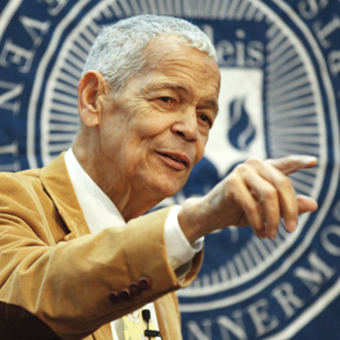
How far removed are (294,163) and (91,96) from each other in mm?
935

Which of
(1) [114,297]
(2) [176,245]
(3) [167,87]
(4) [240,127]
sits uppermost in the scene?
(3) [167,87]

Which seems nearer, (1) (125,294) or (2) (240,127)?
(1) (125,294)

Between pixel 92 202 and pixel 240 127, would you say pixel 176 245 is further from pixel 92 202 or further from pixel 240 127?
pixel 240 127

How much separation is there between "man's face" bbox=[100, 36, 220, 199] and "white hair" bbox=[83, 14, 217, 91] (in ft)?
0.08

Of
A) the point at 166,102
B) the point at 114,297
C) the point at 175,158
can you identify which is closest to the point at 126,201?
the point at 175,158

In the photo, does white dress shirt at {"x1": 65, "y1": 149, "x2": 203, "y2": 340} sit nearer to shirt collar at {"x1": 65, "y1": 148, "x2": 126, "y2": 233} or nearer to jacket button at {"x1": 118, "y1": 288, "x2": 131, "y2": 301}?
shirt collar at {"x1": 65, "y1": 148, "x2": 126, "y2": 233}

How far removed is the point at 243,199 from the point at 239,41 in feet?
5.72

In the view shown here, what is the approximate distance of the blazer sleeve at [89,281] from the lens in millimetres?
874

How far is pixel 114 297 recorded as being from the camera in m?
0.89

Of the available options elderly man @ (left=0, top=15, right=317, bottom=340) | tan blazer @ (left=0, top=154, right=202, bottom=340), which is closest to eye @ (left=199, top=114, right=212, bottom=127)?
elderly man @ (left=0, top=15, right=317, bottom=340)

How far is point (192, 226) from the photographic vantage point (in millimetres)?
873

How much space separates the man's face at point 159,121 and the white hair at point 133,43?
24 millimetres

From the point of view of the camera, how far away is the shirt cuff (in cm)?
87

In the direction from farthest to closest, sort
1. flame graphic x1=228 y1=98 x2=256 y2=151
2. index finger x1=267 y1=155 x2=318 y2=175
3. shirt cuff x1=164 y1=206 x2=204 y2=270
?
1. flame graphic x1=228 y1=98 x2=256 y2=151
2. shirt cuff x1=164 y1=206 x2=204 y2=270
3. index finger x1=267 y1=155 x2=318 y2=175
